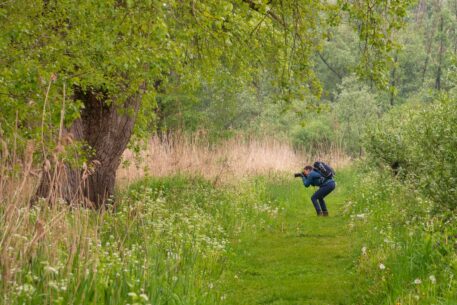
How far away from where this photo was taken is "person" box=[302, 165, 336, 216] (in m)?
14.5

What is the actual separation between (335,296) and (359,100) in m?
23.8

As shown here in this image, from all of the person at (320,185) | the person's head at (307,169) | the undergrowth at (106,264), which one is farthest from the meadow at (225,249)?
the person's head at (307,169)

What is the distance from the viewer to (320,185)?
14.7m

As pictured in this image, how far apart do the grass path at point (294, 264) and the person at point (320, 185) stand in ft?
0.86

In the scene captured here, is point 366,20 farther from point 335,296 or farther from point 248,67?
point 248,67

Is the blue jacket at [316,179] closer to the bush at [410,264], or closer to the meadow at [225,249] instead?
the meadow at [225,249]

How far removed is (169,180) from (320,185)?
3857mm

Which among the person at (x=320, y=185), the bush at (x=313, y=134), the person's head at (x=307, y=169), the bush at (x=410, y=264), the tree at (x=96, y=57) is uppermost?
the tree at (x=96, y=57)

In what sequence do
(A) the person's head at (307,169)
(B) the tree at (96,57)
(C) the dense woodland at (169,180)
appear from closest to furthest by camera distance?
(C) the dense woodland at (169,180), (B) the tree at (96,57), (A) the person's head at (307,169)

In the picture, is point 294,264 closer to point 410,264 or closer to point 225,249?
point 225,249

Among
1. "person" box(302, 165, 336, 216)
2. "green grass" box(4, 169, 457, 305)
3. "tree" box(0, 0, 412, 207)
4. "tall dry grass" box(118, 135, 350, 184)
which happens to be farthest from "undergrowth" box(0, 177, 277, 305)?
"tall dry grass" box(118, 135, 350, 184)

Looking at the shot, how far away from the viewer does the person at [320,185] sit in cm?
1452

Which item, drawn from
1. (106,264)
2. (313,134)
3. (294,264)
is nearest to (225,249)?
(294,264)

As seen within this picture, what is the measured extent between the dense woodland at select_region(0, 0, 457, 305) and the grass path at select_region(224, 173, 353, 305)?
0.20 feet
